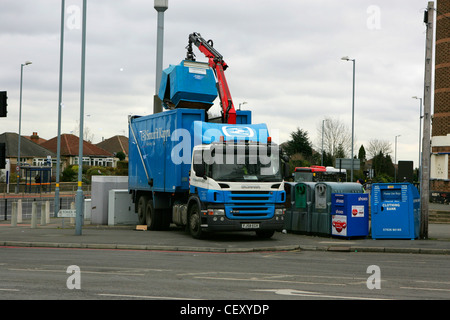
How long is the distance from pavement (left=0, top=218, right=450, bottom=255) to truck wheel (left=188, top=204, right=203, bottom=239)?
0.26 metres

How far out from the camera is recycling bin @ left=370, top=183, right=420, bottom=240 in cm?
1803

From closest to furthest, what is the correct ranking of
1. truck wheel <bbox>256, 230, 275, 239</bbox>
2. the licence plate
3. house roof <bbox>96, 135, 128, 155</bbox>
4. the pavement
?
the pavement
the licence plate
truck wheel <bbox>256, 230, 275, 239</bbox>
house roof <bbox>96, 135, 128, 155</bbox>

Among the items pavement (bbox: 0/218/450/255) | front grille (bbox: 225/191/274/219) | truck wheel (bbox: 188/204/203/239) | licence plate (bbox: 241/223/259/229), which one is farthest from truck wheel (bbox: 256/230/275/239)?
truck wheel (bbox: 188/204/203/239)

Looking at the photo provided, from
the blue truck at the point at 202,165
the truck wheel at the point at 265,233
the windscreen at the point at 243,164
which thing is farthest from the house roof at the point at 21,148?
the windscreen at the point at 243,164

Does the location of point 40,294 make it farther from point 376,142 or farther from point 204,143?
point 376,142

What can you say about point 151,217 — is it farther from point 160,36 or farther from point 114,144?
point 114,144

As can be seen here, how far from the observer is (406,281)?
1029 centimetres

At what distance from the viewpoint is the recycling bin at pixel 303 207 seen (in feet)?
64.1

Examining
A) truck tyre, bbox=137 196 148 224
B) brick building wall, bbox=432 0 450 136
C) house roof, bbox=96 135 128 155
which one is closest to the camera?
truck tyre, bbox=137 196 148 224


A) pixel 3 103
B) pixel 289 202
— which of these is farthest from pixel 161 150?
Answer: pixel 3 103

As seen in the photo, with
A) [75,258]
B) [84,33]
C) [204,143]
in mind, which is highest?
[84,33]

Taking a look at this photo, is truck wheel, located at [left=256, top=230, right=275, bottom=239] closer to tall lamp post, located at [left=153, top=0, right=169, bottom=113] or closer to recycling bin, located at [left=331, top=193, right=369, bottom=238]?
recycling bin, located at [left=331, top=193, right=369, bottom=238]

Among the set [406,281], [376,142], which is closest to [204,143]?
[406,281]
